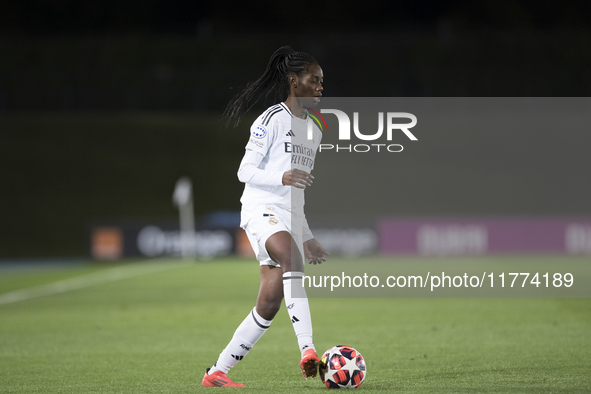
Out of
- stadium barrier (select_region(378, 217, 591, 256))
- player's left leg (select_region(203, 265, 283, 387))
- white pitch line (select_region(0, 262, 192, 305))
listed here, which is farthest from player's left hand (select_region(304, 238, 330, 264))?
stadium barrier (select_region(378, 217, 591, 256))

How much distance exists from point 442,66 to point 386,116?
3145 centimetres

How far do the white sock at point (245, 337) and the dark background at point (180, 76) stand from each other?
1133 inches

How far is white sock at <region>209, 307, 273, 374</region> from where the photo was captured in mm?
5402

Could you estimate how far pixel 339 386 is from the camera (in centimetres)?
531

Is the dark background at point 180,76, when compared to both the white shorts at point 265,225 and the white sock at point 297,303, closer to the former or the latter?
the white shorts at point 265,225

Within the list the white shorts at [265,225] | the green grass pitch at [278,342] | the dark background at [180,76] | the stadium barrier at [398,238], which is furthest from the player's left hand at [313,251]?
the dark background at [180,76]

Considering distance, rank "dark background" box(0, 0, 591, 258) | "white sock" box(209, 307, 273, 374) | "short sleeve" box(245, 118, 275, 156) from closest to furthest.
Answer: "short sleeve" box(245, 118, 275, 156) → "white sock" box(209, 307, 273, 374) → "dark background" box(0, 0, 591, 258)

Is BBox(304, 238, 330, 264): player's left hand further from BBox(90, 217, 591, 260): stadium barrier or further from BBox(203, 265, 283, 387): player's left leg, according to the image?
BBox(90, 217, 591, 260): stadium barrier

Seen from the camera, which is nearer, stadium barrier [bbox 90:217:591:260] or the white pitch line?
the white pitch line

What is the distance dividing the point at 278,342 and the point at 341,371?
3.35 metres

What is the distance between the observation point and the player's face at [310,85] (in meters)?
5.37

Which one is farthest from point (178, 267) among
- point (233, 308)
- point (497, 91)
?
point (497, 91)

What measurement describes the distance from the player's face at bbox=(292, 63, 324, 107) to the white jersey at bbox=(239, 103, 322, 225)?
0.15m

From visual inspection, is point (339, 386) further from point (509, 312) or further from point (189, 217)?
point (189, 217)
